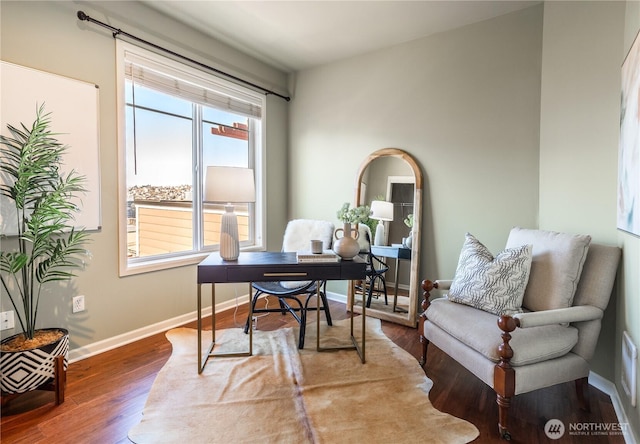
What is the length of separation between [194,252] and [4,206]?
1.49 meters

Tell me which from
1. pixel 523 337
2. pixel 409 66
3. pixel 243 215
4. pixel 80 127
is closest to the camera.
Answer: pixel 523 337

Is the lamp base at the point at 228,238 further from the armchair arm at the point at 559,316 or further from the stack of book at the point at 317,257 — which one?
the armchair arm at the point at 559,316

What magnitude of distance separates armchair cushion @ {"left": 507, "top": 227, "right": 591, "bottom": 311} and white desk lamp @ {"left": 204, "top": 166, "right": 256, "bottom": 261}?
6.14ft

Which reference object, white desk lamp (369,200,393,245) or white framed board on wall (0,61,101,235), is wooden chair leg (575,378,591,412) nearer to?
white desk lamp (369,200,393,245)

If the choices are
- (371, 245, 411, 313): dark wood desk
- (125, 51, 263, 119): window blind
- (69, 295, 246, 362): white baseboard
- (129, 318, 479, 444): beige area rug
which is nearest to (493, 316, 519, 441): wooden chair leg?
(129, 318, 479, 444): beige area rug

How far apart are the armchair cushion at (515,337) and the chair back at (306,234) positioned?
1.29 meters

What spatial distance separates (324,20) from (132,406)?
3.17m

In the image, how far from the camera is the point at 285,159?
4.15 metres

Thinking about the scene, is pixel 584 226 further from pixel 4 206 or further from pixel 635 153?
pixel 4 206

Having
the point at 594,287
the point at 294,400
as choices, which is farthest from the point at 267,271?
the point at 594,287

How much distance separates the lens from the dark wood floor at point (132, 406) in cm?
162

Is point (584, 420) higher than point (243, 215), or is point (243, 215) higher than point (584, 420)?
point (243, 215)

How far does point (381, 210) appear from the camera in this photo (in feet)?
11.0

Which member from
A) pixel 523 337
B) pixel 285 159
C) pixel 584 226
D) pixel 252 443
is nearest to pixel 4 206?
pixel 252 443
